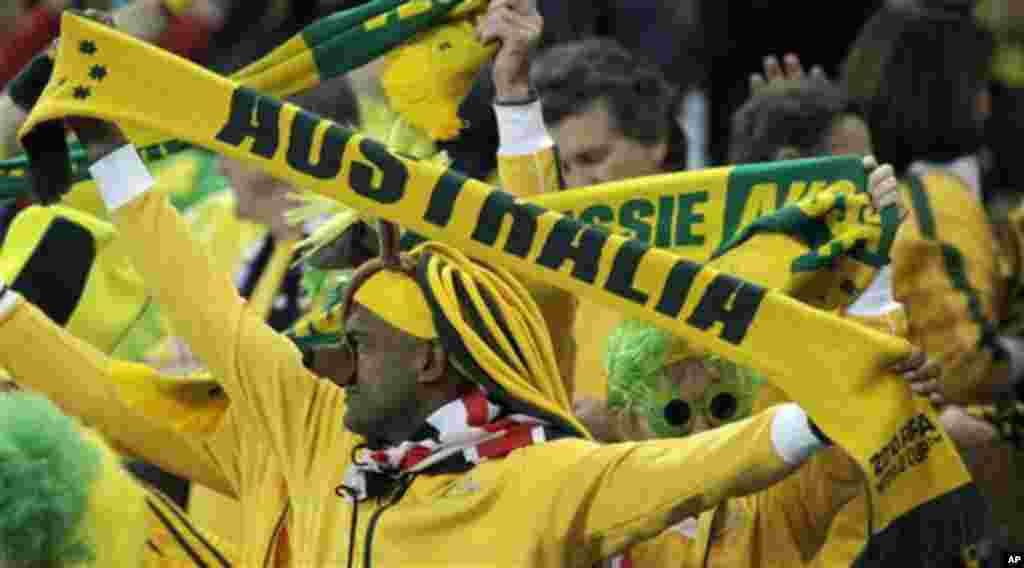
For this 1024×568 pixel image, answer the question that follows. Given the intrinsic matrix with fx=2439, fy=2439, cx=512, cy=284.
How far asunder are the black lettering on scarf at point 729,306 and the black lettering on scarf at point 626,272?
0.33 feet

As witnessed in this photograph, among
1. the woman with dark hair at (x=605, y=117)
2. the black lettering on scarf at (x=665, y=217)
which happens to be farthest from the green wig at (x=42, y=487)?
the woman with dark hair at (x=605, y=117)

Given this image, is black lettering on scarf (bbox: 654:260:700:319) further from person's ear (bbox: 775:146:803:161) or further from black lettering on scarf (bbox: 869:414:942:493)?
person's ear (bbox: 775:146:803:161)

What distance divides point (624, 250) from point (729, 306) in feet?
0.65

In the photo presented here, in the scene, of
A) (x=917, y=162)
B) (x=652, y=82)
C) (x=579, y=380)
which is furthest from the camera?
(x=917, y=162)

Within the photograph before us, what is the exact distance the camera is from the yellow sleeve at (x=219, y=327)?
4703 mm

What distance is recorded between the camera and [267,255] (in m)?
6.82

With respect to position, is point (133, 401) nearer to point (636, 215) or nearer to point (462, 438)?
point (462, 438)

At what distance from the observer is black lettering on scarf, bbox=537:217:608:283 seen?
12.9ft

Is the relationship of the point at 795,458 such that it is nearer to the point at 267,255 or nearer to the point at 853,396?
the point at 853,396

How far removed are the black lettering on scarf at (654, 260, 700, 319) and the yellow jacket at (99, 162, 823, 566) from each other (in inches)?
8.8

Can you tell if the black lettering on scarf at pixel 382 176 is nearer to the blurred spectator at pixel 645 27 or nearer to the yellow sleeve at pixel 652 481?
the yellow sleeve at pixel 652 481

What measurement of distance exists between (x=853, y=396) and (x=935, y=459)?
28 centimetres

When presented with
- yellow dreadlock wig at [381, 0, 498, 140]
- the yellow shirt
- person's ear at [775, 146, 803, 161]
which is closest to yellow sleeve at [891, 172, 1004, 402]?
person's ear at [775, 146, 803, 161]

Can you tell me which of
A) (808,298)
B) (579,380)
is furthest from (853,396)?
(579,380)
